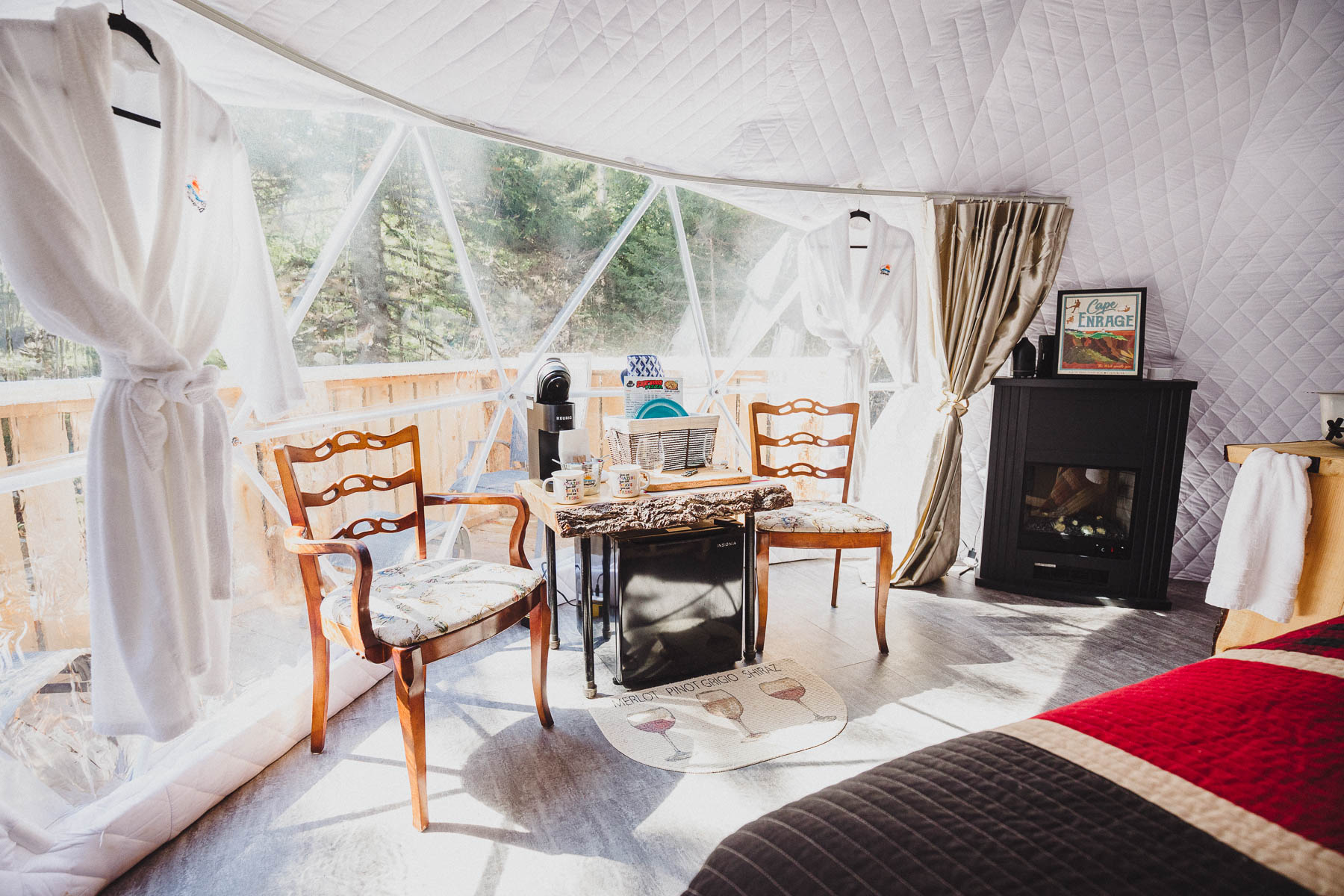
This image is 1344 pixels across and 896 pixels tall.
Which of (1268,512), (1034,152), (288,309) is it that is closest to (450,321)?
(288,309)

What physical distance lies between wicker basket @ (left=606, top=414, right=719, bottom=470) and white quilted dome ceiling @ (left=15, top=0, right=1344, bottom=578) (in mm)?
1328

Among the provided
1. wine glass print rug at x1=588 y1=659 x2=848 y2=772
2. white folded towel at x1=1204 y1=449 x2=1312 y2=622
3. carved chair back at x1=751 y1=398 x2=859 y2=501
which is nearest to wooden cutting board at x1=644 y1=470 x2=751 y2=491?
carved chair back at x1=751 y1=398 x2=859 y2=501

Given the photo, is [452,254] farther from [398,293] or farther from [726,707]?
[726,707]

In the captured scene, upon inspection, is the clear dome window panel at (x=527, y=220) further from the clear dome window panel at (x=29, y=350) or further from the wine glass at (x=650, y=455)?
the clear dome window panel at (x=29, y=350)

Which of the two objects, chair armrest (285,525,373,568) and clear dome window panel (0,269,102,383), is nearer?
clear dome window panel (0,269,102,383)

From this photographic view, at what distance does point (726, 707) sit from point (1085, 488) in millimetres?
2414

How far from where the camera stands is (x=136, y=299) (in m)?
1.46

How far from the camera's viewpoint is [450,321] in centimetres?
338

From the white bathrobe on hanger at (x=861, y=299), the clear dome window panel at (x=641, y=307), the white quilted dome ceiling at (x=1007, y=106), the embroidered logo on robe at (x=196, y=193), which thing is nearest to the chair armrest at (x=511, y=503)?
the embroidered logo on robe at (x=196, y=193)

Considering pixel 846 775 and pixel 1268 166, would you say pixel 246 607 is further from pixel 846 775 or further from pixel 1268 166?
pixel 1268 166

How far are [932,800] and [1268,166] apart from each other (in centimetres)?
403

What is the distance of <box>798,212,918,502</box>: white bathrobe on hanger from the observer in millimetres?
3744

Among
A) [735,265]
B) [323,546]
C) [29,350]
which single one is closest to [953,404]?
[735,265]

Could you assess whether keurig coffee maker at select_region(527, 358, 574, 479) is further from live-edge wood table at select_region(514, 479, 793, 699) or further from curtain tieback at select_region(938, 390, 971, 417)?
curtain tieback at select_region(938, 390, 971, 417)
